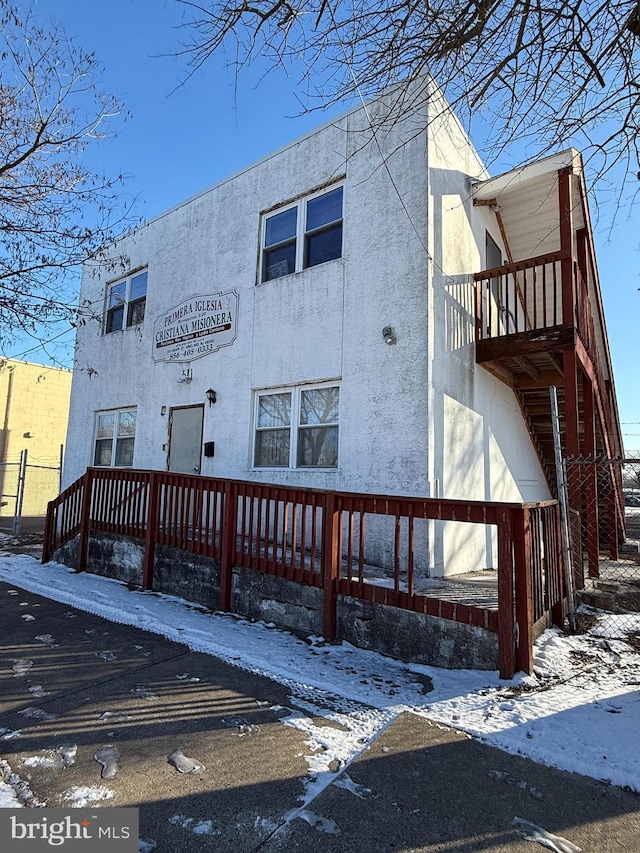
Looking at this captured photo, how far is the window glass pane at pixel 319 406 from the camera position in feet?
24.0

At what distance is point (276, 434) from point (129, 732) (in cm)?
534

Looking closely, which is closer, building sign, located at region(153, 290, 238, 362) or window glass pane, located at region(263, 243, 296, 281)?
window glass pane, located at region(263, 243, 296, 281)

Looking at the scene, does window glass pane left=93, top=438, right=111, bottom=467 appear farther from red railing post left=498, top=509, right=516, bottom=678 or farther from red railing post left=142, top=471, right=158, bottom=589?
red railing post left=498, top=509, right=516, bottom=678

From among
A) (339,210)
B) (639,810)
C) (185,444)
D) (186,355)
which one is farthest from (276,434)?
(639,810)

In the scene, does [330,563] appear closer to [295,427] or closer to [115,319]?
[295,427]

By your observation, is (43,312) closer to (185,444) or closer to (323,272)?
(185,444)

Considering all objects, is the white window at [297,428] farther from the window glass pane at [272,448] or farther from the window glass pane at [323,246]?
the window glass pane at [323,246]

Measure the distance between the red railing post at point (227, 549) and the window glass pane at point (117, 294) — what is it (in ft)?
25.4

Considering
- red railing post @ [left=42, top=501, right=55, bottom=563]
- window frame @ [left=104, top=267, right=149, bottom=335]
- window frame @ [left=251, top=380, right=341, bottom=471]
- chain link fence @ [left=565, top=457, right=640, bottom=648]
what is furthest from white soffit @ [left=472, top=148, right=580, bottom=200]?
red railing post @ [left=42, top=501, right=55, bottom=563]

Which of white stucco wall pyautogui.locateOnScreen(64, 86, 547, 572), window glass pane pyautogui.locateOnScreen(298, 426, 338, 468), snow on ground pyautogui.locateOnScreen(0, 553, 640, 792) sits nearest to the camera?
snow on ground pyautogui.locateOnScreen(0, 553, 640, 792)

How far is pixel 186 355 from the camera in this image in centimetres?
938

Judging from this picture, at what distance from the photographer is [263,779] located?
96.7 inches

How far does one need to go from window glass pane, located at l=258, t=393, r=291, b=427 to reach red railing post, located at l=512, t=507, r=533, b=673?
4564mm

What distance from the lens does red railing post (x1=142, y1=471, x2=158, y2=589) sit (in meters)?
6.39
